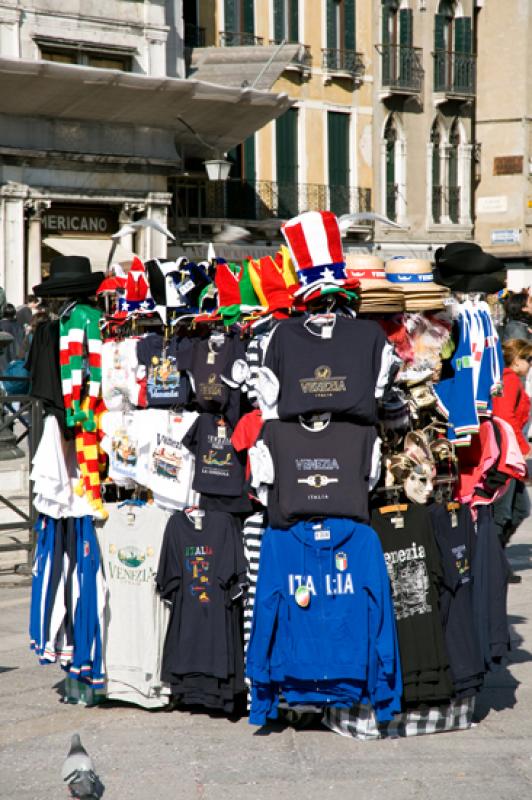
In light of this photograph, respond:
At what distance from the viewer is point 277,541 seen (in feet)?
A: 22.6

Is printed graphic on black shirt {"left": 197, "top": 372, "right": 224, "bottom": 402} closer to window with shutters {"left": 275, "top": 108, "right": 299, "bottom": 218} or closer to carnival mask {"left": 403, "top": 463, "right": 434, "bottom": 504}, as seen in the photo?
carnival mask {"left": 403, "top": 463, "right": 434, "bottom": 504}

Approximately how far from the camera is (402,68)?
37688 mm

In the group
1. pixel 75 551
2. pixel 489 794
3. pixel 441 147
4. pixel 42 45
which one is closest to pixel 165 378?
pixel 75 551

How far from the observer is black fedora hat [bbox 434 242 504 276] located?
25.0ft

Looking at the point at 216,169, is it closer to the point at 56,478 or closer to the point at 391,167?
the point at 391,167

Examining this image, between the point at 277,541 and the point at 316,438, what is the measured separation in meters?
0.49

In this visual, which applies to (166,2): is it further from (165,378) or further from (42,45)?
(165,378)

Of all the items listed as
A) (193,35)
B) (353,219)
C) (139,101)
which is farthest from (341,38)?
(353,219)

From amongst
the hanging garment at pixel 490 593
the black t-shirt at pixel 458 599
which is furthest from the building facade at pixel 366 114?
the black t-shirt at pixel 458 599

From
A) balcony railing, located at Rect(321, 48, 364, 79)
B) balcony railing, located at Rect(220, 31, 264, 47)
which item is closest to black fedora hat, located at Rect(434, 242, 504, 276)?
balcony railing, located at Rect(220, 31, 264, 47)

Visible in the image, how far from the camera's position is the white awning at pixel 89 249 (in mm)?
28438

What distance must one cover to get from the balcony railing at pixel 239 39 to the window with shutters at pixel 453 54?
632cm

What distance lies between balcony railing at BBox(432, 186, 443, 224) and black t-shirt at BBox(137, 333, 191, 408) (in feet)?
106

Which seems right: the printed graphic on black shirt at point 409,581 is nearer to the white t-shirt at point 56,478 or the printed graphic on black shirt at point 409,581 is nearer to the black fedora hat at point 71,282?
the white t-shirt at point 56,478
